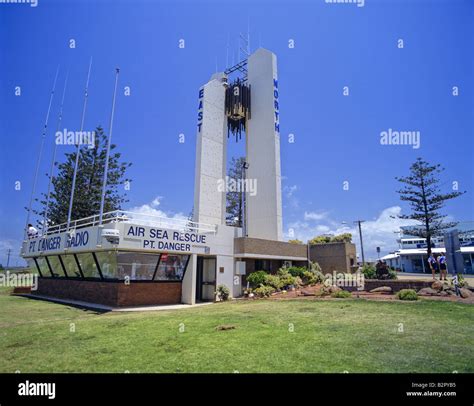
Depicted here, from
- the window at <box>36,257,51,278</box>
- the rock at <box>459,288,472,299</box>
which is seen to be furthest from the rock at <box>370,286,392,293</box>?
the window at <box>36,257,51,278</box>

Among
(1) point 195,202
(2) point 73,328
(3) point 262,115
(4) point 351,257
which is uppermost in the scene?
(3) point 262,115

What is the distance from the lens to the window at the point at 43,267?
24.1m

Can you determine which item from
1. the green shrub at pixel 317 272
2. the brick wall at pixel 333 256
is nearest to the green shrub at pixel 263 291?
the green shrub at pixel 317 272

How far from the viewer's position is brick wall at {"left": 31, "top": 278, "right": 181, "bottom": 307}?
51.9 ft

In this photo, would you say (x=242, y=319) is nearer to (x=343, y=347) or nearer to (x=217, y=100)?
(x=343, y=347)

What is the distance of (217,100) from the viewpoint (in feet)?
92.7

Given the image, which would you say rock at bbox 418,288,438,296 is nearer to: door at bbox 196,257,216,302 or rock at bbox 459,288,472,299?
rock at bbox 459,288,472,299

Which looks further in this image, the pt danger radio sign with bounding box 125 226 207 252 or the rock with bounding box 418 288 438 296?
the pt danger radio sign with bounding box 125 226 207 252

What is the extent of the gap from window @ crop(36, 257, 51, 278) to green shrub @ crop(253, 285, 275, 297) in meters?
16.4

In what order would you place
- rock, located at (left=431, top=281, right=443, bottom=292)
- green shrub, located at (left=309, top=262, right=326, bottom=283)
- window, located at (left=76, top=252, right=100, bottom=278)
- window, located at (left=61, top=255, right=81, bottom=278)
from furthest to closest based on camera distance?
green shrub, located at (left=309, top=262, right=326, bottom=283)
window, located at (left=61, top=255, right=81, bottom=278)
window, located at (left=76, top=252, right=100, bottom=278)
rock, located at (left=431, top=281, right=443, bottom=292)

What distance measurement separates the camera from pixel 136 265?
1648cm
